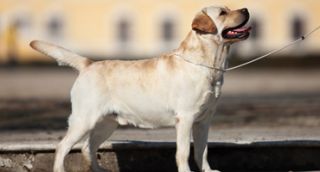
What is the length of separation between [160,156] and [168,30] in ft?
198

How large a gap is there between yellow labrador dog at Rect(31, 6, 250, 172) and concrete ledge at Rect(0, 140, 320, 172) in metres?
0.72

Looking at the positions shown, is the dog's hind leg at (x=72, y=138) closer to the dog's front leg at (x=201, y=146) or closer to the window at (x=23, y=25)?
the dog's front leg at (x=201, y=146)

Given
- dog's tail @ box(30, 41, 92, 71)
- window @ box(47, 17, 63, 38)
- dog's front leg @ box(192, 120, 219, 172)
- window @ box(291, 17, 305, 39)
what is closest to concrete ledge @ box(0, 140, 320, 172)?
dog's front leg @ box(192, 120, 219, 172)

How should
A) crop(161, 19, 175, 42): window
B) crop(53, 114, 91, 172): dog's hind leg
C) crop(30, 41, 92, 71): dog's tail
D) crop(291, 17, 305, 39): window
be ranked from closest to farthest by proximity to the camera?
crop(53, 114, 91, 172): dog's hind leg → crop(30, 41, 92, 71): dog's tail → crop(161, 19, 175, 42): window → crop(291, 17, 305, 39): window

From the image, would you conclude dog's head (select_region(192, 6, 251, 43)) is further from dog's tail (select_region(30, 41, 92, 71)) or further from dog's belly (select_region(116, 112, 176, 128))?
dog's tail (select_region(30, 41, 92, 71))

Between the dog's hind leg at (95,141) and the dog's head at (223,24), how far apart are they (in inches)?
62.7

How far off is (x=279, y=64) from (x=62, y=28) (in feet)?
79.0

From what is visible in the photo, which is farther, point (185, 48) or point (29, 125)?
point (29, 125)

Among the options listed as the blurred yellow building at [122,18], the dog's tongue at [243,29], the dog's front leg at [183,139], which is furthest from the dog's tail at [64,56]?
the blurred yellow building at [122,18]

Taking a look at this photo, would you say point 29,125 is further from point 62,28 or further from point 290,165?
point 62,28

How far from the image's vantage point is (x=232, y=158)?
454 inches

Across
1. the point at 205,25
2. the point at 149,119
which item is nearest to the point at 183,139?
the point at 149,119

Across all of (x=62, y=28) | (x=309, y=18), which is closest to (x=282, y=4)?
(x=309, y=18)

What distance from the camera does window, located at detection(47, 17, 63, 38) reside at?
234 ft
